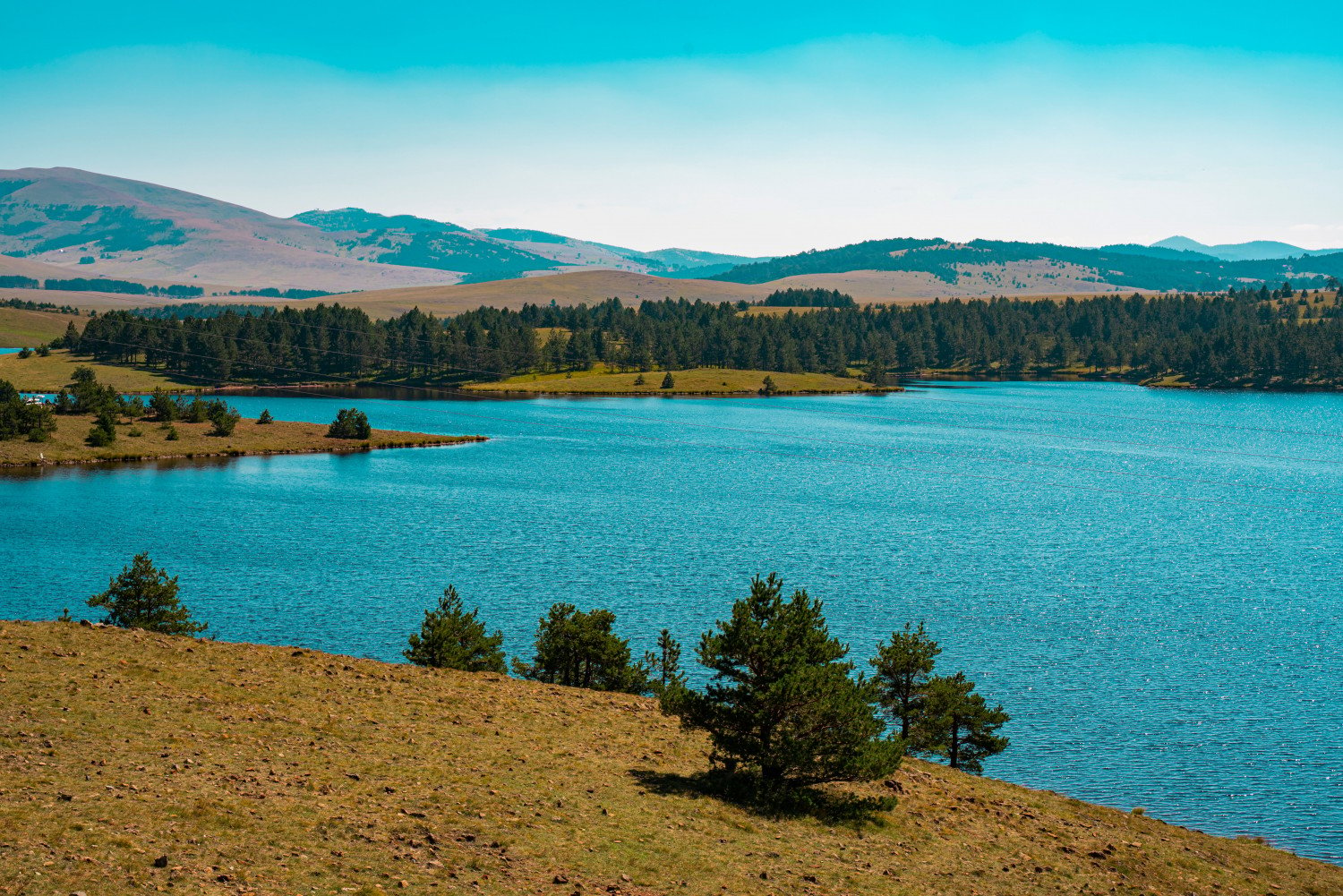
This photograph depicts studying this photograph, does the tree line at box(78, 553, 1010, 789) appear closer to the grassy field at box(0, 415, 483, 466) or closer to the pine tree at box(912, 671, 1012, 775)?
the pine tree at box(912, 671, 1012, 775)

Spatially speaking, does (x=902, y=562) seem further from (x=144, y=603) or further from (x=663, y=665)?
(x=144, y=603)

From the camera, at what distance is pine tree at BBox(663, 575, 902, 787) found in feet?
97.5

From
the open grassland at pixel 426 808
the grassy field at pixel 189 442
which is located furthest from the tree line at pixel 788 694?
the grassy field at pixel 189 442

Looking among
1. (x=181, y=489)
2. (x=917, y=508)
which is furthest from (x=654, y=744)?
(x=181, y=489)

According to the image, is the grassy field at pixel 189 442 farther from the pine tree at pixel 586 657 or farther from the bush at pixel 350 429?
the pine tree at pixel 586 657

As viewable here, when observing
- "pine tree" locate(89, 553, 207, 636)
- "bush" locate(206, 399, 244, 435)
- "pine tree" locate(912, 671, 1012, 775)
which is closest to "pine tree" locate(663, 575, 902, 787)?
"pine tree" locate(912, 671, 1012, 775)

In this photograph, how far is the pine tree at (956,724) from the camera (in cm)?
4122

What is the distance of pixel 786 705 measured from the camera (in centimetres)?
3034

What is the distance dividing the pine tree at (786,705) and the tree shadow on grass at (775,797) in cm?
54

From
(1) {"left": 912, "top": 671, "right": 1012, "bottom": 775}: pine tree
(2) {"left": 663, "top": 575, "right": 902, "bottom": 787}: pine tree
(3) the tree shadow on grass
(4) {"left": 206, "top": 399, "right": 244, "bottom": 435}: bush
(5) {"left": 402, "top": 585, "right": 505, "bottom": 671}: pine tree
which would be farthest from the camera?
(4) {"left": 206, "top": 399, "right": 244, "bottom": 435}: bush

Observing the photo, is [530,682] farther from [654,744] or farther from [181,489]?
[181,489]

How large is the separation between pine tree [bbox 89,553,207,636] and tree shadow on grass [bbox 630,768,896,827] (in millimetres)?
25149

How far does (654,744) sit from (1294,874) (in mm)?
20064

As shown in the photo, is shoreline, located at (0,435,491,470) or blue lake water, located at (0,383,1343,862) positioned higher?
shoreline, located at (0,435,491,470)
